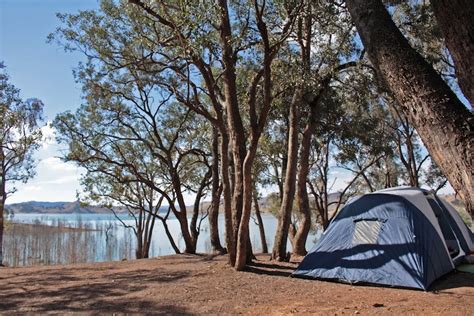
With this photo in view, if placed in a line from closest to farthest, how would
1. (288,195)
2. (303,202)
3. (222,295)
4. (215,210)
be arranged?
(222,295) → (288,195) → (303,202) → (215,210)

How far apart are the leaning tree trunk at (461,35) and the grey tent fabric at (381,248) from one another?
480 centimetres

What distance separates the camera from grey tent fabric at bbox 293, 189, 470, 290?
247 inches

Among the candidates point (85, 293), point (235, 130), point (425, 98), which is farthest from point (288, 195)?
point (425, 98)

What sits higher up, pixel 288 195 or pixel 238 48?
pixel 238 48

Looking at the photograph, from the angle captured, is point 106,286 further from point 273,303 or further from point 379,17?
point 379,17

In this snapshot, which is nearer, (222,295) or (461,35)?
(461,35)

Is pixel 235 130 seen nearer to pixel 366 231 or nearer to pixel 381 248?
pixel 366 231

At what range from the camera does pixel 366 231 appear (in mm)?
6902

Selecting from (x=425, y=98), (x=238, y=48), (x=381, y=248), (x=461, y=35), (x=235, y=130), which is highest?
(x=238, y=48)

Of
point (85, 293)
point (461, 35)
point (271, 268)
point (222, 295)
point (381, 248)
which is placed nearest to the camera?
point (461, 35)

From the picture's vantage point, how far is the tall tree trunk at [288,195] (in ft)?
30.2

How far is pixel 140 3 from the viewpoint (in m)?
7.02

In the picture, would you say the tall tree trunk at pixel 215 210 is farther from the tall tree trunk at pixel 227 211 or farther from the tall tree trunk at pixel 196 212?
the tall tree trunk at pixel 227 211

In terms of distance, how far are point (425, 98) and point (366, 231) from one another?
17.2ft
